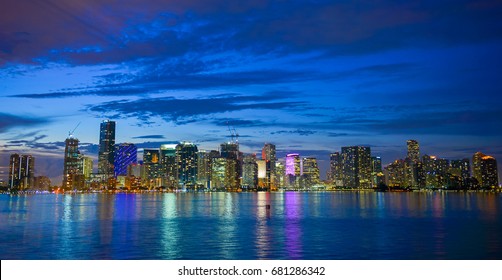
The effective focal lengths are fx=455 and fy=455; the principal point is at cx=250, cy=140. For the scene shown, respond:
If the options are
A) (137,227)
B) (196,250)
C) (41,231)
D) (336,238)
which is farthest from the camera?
(137,227)

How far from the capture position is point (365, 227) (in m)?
35.4

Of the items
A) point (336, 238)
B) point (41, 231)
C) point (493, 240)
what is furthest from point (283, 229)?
point (41, 231)

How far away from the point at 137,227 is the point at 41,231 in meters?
6.79

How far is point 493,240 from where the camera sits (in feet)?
88.3
